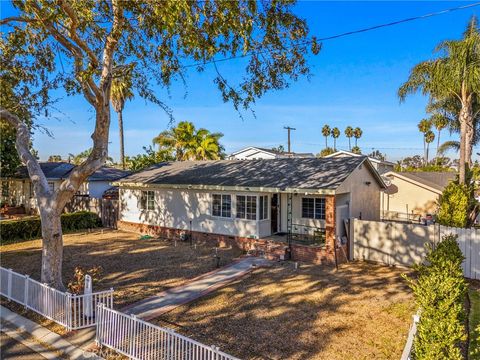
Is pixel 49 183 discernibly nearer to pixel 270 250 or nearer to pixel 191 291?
pixel 270 250

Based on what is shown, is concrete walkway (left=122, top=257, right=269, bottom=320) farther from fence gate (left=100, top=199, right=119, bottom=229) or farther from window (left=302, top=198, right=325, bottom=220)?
fence gate (left=100, top=199, right=119, bottom=229)

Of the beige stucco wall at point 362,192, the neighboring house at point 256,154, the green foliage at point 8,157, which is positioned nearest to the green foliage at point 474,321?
the beige stucco wall at point 362,192

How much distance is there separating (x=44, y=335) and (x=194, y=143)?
88.9 feet

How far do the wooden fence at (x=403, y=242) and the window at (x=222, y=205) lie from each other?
6.09 metres

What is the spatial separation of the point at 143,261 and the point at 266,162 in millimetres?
9198

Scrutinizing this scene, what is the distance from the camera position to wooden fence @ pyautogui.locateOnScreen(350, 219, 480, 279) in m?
12.9

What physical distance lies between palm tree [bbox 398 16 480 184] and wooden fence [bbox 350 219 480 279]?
404 cm

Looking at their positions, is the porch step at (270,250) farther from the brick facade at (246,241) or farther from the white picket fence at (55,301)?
the white picket fence at (55,301)

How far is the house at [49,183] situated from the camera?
28581 mm

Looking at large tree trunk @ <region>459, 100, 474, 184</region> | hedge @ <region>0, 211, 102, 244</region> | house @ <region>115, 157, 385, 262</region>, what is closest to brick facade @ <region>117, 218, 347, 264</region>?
house @ <region>115, 157, 385, 262</region>

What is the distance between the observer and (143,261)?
15.1 metres

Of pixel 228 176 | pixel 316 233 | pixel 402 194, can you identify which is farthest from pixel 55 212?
pixel 402 194

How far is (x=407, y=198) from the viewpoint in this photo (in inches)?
1189

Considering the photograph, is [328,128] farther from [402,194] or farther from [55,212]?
[55,212]
